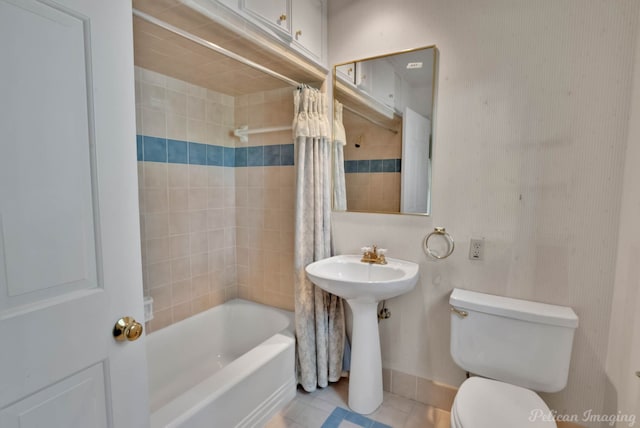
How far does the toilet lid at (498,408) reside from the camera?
1136mm

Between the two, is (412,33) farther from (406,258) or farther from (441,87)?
(406,258)

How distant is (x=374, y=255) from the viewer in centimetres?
188

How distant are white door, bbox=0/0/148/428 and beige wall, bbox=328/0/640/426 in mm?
1478

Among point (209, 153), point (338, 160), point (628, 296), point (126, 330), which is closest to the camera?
point (126, 330)

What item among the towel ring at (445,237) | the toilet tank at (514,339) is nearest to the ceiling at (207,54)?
the towel ring at (445,237)

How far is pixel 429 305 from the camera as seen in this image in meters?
1.82

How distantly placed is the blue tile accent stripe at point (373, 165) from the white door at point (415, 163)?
2.0 inches

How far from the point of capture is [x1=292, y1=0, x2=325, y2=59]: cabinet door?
1690mm

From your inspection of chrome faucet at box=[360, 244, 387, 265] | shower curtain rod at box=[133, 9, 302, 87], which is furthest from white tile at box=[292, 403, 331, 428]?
shower curtain rod at box=[133, 9, 302, 87]

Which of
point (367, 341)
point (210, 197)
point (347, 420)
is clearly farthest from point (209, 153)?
point (347, 420)

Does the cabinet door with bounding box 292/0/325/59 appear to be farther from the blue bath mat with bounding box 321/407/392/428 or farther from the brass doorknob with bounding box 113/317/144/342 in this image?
the blue bath mat with bounding box 321/407/392/428

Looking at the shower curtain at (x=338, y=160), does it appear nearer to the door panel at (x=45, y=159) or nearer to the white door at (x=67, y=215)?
the white door at (x=67, y=215)

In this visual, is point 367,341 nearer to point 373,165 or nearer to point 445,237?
point 445,237

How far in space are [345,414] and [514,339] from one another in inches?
39.8
